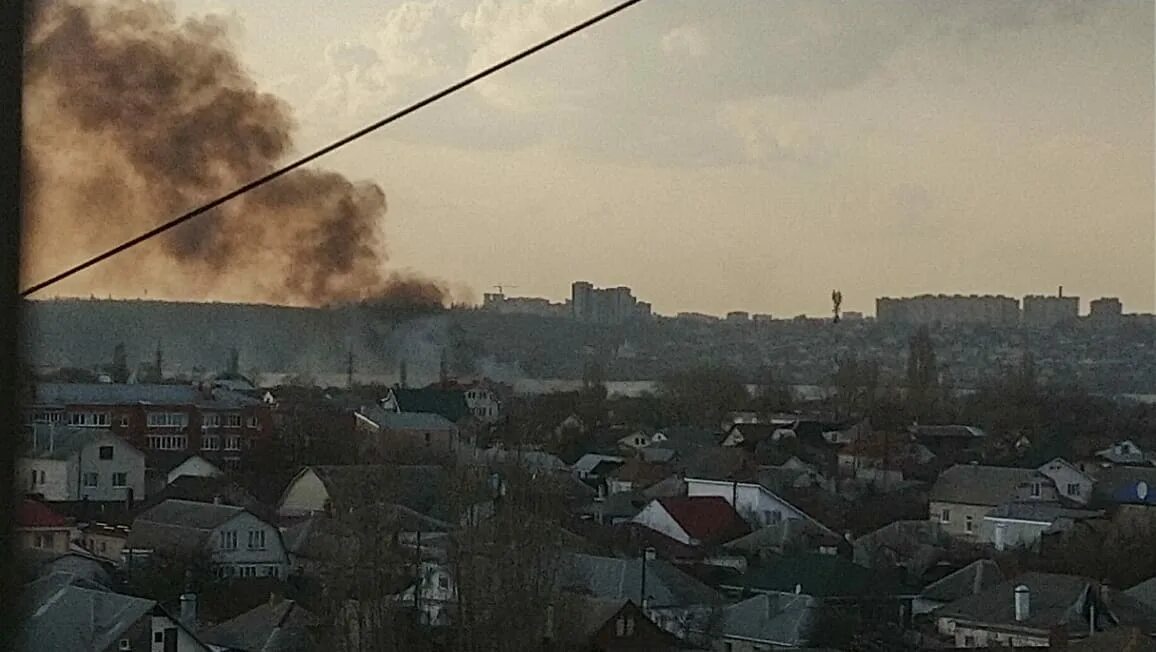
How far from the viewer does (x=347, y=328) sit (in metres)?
1.32

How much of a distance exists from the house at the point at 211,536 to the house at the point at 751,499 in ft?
1.46

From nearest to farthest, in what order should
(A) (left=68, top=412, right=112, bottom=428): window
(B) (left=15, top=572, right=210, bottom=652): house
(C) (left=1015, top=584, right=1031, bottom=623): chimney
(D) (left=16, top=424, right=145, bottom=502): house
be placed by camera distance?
1. (B) (left=15, top=572, right=210, bottom=652): house
2. (D) (left=16, top=424, right=145, bottom=502): house
3. (A) (left=68, top=412, right=112, bottom=428): window
4. (C) (left=1015, top=584, right=1031, bottom=623): chimney

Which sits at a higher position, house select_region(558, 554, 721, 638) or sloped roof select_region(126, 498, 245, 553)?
sloped roof select_region(126, 498, 245, 553)

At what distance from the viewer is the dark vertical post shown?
684 mm

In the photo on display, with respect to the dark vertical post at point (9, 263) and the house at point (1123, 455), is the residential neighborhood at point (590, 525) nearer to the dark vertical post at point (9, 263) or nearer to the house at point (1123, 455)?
the house at point (1123, 455)

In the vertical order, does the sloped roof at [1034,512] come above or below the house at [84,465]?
below

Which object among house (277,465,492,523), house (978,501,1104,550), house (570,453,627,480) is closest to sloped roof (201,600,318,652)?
house (277,465,492,523)

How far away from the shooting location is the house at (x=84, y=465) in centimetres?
102

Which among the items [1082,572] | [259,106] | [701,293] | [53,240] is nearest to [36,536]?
[53,240]

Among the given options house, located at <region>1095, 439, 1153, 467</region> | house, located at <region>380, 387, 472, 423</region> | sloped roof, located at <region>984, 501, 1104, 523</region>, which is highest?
house, located at <region>380, 387, 472, 423</region>

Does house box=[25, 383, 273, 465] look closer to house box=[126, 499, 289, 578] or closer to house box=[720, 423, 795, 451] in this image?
house box=[126, 499, 289, 578]

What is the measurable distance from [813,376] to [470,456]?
0.37 m

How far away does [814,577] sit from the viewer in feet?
4.35

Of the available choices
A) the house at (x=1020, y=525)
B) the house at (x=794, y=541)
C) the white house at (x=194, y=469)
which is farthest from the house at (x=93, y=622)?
the house at (x=1020, y=525)
